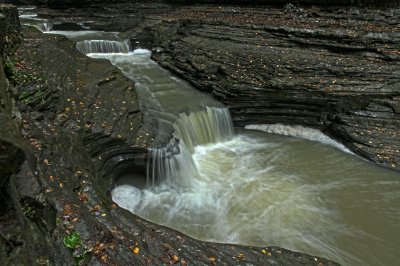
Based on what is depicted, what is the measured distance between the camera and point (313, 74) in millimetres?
11000

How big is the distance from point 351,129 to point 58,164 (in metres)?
8.35

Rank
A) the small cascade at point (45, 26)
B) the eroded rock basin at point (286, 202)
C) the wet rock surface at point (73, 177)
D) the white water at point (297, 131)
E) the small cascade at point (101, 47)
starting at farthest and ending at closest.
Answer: the small cascade at point (45, 26) → the small cascade at point (101, 47) → the white water at point (297, 131) → the eroded rock basin at point (286, 202) → the wet rock surface at point (73, 177)

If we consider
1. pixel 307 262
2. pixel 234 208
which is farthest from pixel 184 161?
pixel 307 262

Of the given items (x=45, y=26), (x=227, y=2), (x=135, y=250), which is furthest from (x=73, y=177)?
(x=227, y=2)

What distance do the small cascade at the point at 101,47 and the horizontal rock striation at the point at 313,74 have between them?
2323mm

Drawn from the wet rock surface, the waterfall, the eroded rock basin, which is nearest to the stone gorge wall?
the eroded rock basin

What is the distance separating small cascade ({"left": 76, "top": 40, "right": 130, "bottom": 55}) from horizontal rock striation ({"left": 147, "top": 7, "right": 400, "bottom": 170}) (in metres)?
2.32

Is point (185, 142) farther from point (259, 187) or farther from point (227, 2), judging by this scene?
point (227, 2)

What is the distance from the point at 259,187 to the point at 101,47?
30.5 feet

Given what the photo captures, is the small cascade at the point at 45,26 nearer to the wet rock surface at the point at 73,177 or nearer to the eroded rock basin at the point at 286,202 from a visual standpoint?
the wet rock surface at the point at 73,177

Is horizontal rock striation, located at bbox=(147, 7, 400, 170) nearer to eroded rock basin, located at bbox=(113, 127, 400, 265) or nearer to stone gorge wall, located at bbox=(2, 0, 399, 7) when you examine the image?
eroded rock basin, located at bbox=(113, 127, 400, 265)

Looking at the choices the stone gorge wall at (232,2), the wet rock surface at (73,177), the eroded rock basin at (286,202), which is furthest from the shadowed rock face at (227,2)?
the wet rock surface at (73,177)

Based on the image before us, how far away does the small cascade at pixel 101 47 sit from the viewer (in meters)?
13.8

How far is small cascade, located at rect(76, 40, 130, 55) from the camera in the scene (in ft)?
45.4
